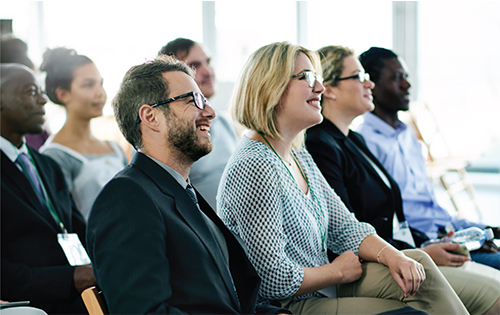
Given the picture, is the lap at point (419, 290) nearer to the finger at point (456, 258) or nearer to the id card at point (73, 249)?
the finger at point (456, 258)

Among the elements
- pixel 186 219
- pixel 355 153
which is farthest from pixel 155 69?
pixel 355 153

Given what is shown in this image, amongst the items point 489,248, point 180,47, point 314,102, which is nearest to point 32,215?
point 314,102

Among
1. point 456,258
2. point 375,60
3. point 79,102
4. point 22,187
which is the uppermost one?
point 375,60

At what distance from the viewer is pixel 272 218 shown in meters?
1.52

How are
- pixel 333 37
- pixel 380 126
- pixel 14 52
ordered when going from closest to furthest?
pixel 380 126
pixel 14 52
pixel 333 37

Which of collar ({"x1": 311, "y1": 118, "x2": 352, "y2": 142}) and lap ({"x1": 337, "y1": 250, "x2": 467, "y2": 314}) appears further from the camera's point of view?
collar ({"x1": 311, "y1": 118, "x2": 352, "y2": 142})

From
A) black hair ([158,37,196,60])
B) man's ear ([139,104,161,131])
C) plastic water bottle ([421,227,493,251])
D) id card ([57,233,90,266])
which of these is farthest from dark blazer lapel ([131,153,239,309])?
black hair ([158,37,196,60])

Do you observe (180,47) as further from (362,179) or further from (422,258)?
(422,258)

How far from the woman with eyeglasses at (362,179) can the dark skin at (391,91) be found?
374 mm

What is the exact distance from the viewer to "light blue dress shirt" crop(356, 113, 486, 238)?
264 centimetres

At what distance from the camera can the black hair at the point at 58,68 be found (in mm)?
2871

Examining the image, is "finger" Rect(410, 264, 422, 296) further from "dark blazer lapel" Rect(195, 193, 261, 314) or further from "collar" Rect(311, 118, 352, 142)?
"collar" Rect(311, 118, 352, 142)

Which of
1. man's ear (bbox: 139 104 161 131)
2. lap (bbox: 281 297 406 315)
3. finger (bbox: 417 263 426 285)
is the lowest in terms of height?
lap (bbox: 281 297 406 315)

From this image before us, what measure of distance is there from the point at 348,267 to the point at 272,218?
14.5 inches
